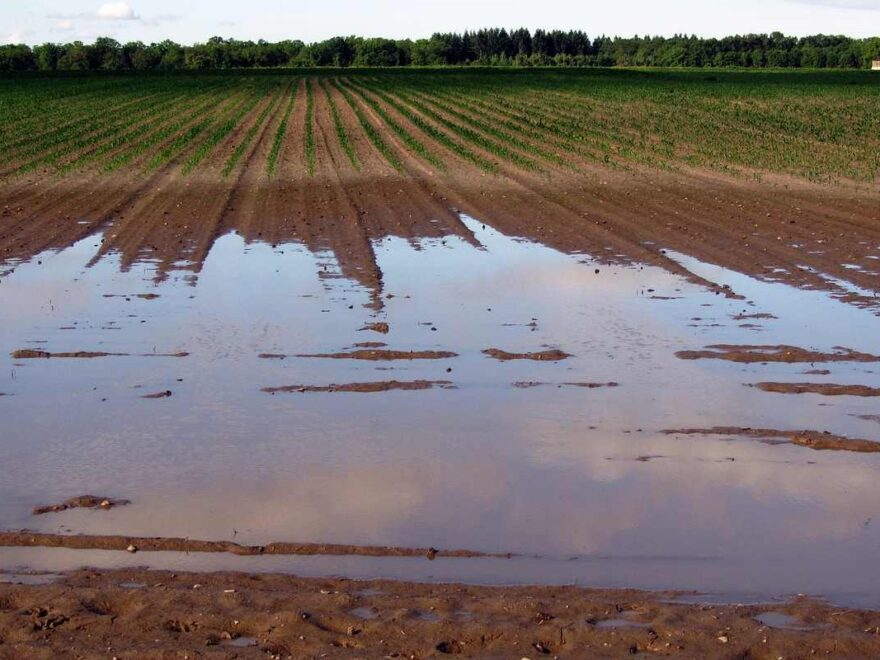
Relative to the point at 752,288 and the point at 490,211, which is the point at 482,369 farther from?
the point at 490,211

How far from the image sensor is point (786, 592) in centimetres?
683

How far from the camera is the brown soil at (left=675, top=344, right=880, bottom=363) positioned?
12.0 m

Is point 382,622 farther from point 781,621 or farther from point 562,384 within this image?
point 562,384

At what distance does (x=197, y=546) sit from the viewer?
7.50 m

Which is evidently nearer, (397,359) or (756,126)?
(397,359)

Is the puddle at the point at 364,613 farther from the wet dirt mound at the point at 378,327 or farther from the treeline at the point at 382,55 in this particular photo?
the treeline at the point at 382,55

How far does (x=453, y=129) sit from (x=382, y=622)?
35988 millimetres

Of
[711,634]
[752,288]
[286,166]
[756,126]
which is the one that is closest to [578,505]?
[711,634]

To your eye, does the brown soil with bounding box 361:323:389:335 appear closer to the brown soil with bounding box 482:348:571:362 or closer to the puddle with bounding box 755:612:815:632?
the brown soil with bounding box 482:348:571:362

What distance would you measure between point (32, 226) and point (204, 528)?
49.7ft

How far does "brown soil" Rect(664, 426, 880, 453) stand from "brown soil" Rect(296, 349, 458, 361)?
10.2 feet

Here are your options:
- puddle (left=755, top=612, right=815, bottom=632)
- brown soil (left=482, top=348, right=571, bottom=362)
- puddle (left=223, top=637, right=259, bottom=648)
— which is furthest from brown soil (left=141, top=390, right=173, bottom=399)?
puddle (left=755, top=612, right=815, bottom=632)

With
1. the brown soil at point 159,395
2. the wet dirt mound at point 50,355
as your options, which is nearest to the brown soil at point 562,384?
the brown soil at point 159,395

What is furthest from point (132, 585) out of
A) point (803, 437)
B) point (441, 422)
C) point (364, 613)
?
point (803, 437)
